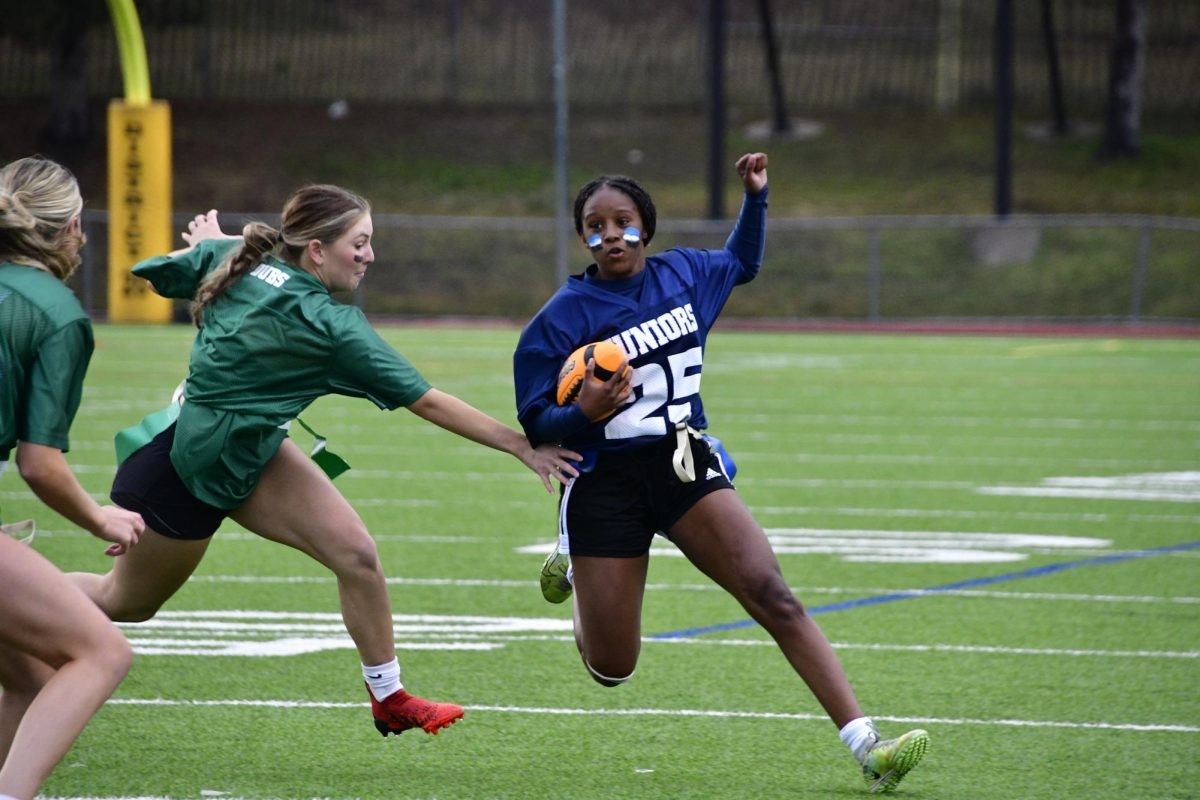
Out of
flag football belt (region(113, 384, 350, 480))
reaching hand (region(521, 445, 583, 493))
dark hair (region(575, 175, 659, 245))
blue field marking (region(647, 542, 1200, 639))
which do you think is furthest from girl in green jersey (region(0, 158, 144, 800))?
blue field marking (region(647, 542, 1200, 639))

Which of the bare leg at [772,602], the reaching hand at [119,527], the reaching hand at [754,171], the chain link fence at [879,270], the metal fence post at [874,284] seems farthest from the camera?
the chain link fence at [879,270]

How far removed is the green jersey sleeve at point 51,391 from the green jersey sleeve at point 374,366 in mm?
1116

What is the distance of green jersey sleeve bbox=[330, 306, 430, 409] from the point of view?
5230mm

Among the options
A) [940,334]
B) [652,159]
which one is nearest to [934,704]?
[940,334]

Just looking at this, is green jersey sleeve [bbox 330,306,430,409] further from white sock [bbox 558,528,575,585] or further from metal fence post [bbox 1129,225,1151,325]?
metal fence post [bbox 1129,225,1151,325]

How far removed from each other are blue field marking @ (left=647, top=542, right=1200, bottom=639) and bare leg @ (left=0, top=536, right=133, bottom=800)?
3.87 metres

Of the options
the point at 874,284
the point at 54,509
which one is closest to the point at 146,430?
the point at 54,509

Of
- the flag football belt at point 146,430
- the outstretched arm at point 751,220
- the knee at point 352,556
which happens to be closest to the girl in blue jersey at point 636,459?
the outstretched arm at point 751,220

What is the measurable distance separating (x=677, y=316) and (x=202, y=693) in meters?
2.38

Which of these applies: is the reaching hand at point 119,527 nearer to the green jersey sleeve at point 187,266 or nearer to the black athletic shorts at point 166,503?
the black athletic shorts at point 166,503

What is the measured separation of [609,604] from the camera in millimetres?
5738

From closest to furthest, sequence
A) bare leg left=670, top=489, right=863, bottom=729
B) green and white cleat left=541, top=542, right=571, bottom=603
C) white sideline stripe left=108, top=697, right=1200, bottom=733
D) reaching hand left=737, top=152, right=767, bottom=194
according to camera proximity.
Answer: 1. bare leg left=670, top=489, right=863, bottom=729
2. green and white cleat left=541, top=542, right=571, bottom=603
3. reaching hand left=737, top=152, right=767, bottom=194
4. white sideline stripe left=108, top=697, right=1200, bottom=733

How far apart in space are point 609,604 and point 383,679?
745mm

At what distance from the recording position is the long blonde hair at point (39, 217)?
4.37 metres
